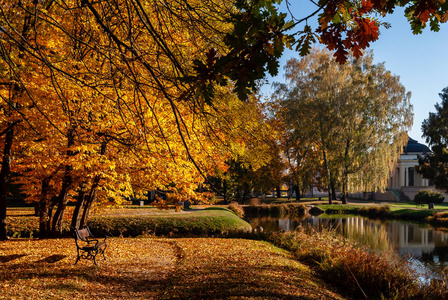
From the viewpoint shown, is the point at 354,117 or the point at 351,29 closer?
the point at 351,29

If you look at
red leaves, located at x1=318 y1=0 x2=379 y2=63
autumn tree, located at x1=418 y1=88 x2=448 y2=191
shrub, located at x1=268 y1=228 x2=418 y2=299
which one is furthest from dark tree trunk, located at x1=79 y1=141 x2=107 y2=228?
autumn tree, located at x1=418 y1=88 x2=448 y2=191

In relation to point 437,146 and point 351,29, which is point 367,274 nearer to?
point 351,29

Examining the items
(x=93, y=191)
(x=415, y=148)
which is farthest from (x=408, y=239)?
(x=415, y=148)

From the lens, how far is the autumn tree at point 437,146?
26.6 metres

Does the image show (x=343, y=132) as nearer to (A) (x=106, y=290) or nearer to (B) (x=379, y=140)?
(B) (x=379, y=140)

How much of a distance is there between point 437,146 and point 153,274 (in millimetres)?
26047

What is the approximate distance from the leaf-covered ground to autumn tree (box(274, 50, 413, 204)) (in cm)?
1863

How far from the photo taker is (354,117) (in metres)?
26.9

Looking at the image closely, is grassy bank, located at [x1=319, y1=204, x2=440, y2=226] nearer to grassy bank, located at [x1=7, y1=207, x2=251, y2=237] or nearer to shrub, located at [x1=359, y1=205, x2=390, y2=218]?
shrub, located at [x1=359, y1=205, x2=390, y2=218]

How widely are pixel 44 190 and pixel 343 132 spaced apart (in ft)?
70.3

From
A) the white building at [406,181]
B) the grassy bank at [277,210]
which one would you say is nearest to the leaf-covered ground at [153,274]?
the grassy bank at [277,210]

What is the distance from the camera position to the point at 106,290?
638 centimetres

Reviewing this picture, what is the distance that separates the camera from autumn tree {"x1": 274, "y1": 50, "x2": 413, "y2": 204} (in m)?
26.8

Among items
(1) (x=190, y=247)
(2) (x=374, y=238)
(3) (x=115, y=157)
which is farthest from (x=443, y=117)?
(3) (x=115, y=157)
